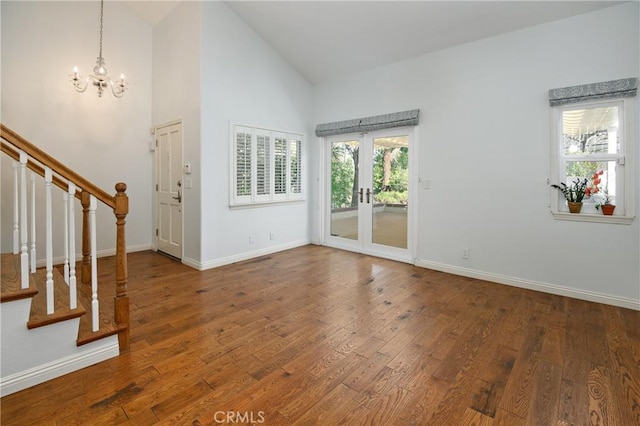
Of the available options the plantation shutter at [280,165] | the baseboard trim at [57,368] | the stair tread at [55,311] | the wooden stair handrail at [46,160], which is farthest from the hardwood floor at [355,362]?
the plantation shutter at [280,165]

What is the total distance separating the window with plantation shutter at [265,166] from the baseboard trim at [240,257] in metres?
0.78

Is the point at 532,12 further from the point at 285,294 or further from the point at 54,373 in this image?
the point at 54,373

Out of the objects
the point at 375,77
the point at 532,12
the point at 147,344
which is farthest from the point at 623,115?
the point at 147,344

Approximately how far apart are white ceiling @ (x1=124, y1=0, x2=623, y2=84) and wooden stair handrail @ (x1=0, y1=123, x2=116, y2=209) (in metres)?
3.49

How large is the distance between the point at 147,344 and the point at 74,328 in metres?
0.51

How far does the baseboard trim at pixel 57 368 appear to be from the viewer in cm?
183

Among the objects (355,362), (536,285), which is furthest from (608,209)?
(355,362)

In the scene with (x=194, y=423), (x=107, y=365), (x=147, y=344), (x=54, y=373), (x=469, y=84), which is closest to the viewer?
(x=194, y=423)

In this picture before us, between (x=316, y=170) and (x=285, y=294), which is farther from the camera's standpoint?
(x=316, y=170)

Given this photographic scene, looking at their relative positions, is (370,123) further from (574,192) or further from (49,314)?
(49,314)

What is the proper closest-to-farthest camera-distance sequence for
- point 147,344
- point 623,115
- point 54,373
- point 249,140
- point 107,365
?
1. point 54,373
2. point 107,365
3. point 147,344
4. point 623,115
5. point 249,140

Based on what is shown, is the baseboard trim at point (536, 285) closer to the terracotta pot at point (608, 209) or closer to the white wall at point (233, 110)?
the terracotta pot at point (608, 209)

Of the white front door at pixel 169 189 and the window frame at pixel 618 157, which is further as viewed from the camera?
the white front door at pixel 169 189

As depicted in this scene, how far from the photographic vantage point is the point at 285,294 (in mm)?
3475
